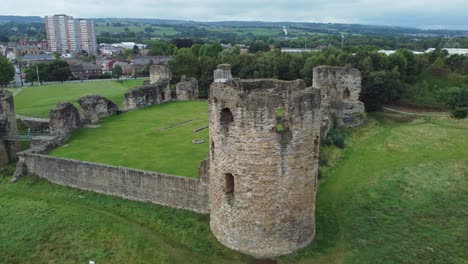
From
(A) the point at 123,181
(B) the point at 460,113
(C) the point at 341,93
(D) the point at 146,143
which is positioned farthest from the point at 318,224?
(B) the point at 460,113

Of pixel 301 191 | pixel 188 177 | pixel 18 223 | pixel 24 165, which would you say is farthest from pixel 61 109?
pixel 301 191

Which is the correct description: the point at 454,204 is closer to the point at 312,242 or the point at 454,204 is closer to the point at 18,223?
the point at 312,242

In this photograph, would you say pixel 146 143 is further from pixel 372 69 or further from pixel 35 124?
pixel 372 69

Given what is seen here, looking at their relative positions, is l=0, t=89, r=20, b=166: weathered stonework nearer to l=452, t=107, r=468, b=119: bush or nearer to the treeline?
the treeline

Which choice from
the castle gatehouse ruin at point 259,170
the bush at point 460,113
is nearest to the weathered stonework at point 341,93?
the bush at point 460,113

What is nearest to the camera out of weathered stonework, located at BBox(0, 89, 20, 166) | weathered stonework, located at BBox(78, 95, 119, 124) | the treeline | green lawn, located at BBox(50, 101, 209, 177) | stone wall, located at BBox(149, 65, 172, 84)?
green lawn, located at BBox(50, 101, 209, 177)

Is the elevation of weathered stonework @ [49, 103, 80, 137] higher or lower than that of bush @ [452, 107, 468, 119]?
higher

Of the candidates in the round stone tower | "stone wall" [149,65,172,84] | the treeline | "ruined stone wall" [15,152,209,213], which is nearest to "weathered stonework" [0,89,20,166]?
"ruined stone wall" [15,152,209,213]
